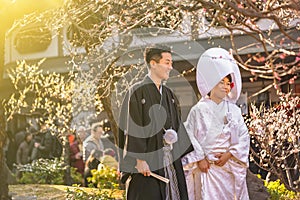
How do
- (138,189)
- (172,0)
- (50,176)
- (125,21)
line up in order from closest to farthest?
(138,189)
(172,0)
(125,21)
(50,176)

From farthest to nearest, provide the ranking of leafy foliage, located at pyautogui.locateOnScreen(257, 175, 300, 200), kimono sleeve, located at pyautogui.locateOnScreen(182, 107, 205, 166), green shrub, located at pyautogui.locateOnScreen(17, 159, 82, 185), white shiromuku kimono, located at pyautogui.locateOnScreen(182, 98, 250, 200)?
green shrub, located at pyautogui.locateOnScreen(17, 159, 82, 185) → leafy foliage, located at pyautogui.locateOnScreen(257, 175, 300, 200) → white shiromuku kimono, located at pyautogui.locateOnScreen(182, 98, 250, 200) → kimono sleeve, located at pyautogui.locateOnScreen(182, 107, 205, 166)

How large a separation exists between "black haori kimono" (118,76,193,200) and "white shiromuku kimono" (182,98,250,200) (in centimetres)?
62

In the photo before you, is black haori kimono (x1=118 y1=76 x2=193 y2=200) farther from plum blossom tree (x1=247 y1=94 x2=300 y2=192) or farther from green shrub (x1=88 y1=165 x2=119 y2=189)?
green shrub (x1=88 y1=165 x2=119 y2=189)

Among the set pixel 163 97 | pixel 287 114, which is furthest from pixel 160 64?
pixel 287 114

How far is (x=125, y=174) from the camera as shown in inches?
196

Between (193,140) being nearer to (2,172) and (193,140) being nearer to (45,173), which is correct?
(2,172)

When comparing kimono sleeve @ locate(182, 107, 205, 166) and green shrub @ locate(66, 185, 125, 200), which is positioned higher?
kimono sleeve @ locate(182, 107, 205, 166)

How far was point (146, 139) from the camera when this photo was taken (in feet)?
16.2

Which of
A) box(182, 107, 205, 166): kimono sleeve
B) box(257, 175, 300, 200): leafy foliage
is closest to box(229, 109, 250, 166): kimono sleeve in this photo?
box(182, 107, 205, 166): kimono sleeve

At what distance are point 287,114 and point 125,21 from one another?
2.56m

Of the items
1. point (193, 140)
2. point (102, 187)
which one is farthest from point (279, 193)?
point (102, 187)

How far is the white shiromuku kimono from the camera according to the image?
5.72m

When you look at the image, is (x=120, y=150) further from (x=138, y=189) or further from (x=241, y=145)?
(x=241, y=145)

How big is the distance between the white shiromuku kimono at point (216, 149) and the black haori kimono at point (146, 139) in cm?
62
